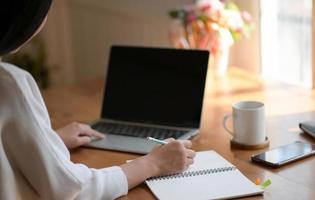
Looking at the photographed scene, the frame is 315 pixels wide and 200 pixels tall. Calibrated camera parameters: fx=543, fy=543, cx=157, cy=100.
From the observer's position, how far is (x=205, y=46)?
220 centimetres

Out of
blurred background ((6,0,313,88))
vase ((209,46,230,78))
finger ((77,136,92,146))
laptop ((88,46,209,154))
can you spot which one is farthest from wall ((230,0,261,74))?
finger ((77,136,92,146))

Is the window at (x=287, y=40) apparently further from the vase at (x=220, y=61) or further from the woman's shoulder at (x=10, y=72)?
the woman's shoulder at (x=10, y=72)

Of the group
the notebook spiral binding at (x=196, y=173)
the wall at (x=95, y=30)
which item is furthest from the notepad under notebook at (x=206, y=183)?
the wall at (x=95, y=30)

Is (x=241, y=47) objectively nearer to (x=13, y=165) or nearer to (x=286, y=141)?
(x=286, y=141)

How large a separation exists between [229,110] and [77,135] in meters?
0.55

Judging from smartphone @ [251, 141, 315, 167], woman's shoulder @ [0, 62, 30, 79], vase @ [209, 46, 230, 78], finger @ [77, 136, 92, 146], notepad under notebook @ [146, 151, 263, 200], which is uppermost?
woman's shoulder @ [0, 62, 30, 79]

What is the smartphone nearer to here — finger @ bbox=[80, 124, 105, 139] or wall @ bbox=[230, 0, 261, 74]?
finger @ bbox=[80, 124, 105, 139]

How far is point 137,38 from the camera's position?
9.66ft

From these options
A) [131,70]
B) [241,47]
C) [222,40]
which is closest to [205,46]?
[222,40]

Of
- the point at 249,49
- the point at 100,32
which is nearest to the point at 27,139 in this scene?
the point at 249,49

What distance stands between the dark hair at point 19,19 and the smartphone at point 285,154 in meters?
0.65

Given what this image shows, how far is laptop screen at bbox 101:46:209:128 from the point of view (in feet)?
5.37

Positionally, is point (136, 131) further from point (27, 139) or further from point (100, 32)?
point (100, 32)

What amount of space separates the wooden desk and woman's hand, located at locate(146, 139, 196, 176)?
0.07 metres
